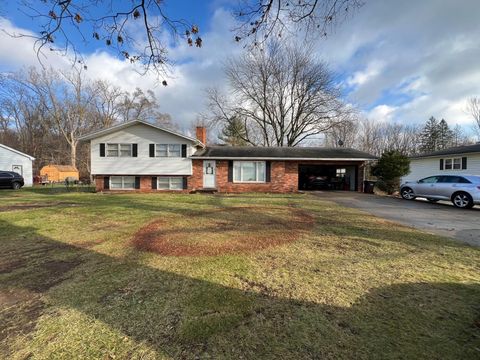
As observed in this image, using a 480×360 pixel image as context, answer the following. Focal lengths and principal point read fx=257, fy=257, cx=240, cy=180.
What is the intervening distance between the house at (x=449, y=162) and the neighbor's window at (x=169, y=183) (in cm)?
2241

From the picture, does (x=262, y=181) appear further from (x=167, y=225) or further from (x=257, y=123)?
(x=257, y=123)

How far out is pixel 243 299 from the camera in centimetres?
313

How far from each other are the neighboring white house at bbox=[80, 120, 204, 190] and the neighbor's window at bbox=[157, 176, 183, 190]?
0.29 meters

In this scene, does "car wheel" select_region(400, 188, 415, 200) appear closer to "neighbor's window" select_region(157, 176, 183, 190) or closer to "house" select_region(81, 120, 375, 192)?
"house" select_region(81, 120, 375, 192)

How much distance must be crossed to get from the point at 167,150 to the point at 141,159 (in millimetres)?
1933

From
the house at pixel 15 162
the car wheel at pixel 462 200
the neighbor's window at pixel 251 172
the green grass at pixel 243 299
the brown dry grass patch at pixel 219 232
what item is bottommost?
the green grass at pixel 243 299

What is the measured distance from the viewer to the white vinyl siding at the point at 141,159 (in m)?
18.1

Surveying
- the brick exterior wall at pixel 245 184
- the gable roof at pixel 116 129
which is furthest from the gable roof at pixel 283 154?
the gable roof at pixel 116 129

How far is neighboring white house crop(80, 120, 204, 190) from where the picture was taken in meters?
18.1

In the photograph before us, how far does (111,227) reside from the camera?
23.0ft

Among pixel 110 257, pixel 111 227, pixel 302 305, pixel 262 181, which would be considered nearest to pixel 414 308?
pixel 302 305

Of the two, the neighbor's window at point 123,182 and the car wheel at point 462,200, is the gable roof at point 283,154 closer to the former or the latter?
the neighbor's window at point 123,182

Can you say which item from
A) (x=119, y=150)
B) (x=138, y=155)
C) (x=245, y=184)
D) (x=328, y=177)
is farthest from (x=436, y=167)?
(x=119, y=150)

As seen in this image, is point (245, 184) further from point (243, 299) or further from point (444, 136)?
point (444, 136)
